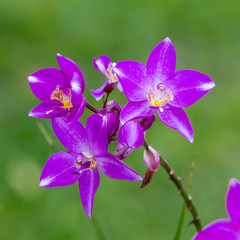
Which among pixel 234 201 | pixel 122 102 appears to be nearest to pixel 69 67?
pixel 234 201

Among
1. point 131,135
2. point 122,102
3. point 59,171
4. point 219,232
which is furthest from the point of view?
point 122,102

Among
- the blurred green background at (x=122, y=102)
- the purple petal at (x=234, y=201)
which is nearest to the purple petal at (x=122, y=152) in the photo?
the purple petal at (x=234, y=201)

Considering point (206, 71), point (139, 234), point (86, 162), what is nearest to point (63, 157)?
point (86, 162)

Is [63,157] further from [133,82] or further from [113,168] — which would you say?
[133,82]

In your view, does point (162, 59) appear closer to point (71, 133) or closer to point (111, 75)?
point (111, 75)

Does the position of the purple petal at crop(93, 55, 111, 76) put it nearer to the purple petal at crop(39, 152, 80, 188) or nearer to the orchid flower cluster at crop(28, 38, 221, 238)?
the orchid flower cluster at crop(28, 38, 221, 238)

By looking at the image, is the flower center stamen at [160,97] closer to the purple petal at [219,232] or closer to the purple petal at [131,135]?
the purple petal at [131,135]

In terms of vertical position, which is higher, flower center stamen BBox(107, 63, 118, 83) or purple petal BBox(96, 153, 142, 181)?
flower center stamen BBox(107, 63, 118, 83)

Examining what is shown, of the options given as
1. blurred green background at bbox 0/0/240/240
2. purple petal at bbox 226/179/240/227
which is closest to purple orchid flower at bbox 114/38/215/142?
purple petal at bbox 226/179/240/227
